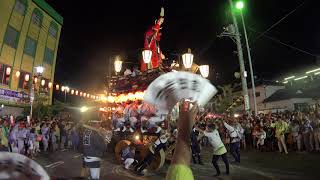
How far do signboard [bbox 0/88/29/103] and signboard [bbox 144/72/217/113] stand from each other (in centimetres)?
3260

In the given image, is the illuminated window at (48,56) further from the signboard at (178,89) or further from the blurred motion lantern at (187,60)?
the signboard at (178,89)

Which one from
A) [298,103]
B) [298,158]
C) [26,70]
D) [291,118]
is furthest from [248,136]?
[26,70]

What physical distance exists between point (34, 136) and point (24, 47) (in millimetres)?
20931

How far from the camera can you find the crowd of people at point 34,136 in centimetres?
1663

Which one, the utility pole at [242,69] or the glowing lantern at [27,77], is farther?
the glowing lantern at [27,77]

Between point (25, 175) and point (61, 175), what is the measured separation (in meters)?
10.6

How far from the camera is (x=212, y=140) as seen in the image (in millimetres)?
11852

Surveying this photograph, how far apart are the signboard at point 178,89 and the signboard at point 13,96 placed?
107ft

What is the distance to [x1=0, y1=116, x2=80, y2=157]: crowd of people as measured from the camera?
16.6 metres

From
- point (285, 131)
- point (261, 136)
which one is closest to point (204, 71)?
A: point (261, 136)

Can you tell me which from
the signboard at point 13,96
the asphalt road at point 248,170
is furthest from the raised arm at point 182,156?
the signboard at point 13,96

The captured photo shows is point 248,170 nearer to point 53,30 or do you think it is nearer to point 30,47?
point 30,47

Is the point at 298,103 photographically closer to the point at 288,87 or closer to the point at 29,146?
the point at 288,87

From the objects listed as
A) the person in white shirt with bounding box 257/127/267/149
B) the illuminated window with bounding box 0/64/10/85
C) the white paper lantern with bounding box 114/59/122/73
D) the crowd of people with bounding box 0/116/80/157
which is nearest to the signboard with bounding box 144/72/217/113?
the crowd of people with bounding box 0/116/80/157
